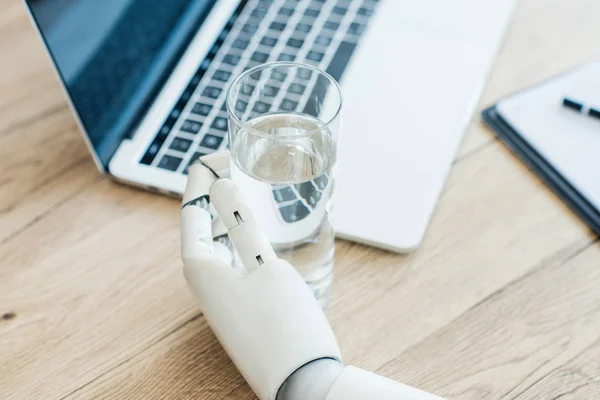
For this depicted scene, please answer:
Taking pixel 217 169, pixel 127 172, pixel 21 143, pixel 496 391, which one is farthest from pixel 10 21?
pixel 496 391

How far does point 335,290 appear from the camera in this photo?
1.99ft

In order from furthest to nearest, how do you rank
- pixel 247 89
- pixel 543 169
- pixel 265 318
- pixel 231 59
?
pixel 231 59 < pixel 543 169 < pixel 247 89 < pixel 265 318

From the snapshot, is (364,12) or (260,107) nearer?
(260,107)

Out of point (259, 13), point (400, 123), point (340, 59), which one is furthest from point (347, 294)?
point (259, 13)

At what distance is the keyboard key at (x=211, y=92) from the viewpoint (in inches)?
29.8

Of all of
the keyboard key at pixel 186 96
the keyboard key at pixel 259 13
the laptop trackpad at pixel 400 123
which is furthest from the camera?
the keyboard key at pixel 259 13

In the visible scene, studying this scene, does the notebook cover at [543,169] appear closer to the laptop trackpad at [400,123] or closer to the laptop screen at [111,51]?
the laptop trackpad at [400,123]

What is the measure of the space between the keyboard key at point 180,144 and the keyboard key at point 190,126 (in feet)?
0.04

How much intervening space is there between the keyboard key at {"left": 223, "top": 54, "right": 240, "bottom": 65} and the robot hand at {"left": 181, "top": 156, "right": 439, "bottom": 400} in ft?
1.12

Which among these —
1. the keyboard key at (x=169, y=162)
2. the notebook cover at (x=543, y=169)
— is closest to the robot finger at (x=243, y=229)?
the keyboard key at (x=169, y=162)

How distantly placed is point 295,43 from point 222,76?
0.34ft

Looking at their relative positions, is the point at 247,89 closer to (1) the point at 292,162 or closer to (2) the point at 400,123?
(1) the point at 292,162

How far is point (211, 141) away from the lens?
0.71m

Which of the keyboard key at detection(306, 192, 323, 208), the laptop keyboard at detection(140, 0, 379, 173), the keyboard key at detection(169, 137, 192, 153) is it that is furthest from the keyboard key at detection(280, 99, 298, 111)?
the keyboard key at detection(306, 192, 323, 208)
